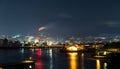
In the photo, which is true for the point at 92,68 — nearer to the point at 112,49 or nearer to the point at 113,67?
the point at 113,67

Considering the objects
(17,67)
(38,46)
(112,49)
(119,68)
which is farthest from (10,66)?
(38,46)

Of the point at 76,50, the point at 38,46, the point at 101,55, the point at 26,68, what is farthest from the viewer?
the point at 38,46

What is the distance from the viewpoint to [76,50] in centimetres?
7281

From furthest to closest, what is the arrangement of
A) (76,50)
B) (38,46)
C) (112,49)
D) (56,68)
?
(38,46)
(76,50)
(112,49)
(56,68)

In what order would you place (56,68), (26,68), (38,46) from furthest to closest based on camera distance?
(38,46), (56,68), (26,68)

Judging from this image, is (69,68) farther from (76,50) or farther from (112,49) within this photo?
(76,50)

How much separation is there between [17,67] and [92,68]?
819 cm

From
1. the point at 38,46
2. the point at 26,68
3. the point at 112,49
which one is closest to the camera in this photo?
the point at 26,68

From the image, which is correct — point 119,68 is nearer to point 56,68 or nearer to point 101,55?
point 56,68

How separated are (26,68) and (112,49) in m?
25.6

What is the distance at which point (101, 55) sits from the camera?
43.2 meters

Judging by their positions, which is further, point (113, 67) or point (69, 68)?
point (69, 68)

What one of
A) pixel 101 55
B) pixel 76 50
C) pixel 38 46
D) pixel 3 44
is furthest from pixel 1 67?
pixel 38 46

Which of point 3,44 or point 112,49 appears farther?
point 3,44
